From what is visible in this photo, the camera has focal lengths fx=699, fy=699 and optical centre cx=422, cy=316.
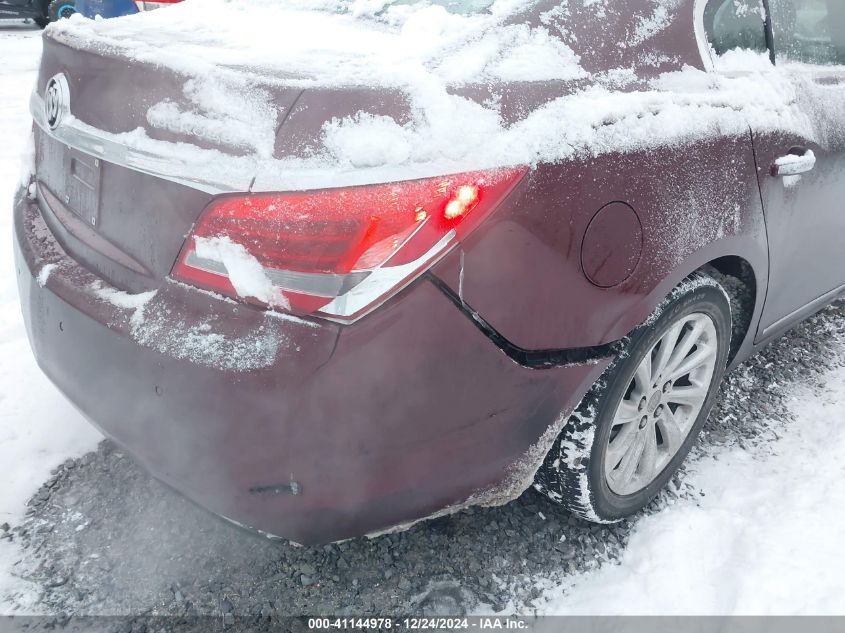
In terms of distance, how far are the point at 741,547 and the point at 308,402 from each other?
1.46 metres

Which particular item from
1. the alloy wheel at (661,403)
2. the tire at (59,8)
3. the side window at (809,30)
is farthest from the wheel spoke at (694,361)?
the tire at (59,8)

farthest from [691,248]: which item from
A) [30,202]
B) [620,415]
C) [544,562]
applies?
[30,202]

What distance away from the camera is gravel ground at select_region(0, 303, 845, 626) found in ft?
6.20

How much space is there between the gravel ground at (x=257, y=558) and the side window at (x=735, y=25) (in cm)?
138

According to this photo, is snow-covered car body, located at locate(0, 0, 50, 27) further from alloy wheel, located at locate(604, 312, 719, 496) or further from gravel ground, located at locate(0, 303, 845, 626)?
alloy wheel, located at locate(604, 312, 719, 496)

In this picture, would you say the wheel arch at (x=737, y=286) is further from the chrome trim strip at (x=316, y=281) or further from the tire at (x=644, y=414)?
the chrome trim strip at (x=316, y=281)

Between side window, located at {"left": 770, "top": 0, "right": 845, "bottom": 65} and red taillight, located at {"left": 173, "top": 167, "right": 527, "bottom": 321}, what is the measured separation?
1.45m

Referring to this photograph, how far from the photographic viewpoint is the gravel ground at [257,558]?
189cm

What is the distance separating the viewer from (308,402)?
1.36m

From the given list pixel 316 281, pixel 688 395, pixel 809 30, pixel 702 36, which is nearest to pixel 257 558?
pixel 316 281

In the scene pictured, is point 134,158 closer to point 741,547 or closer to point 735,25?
point 735,25

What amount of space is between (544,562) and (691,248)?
98 cm

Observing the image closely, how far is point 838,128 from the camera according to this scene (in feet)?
7.54

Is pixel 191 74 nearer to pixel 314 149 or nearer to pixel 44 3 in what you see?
pixel 314 149
